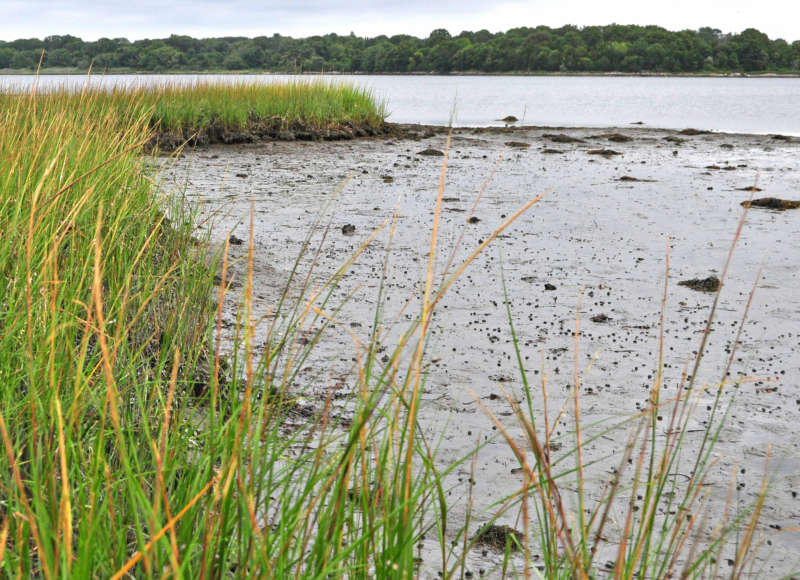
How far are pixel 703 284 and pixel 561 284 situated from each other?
112 cm

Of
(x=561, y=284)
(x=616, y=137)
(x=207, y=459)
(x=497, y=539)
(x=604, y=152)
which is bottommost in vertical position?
(x=497, y=539)

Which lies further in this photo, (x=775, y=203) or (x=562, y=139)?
(x=562, y=139)

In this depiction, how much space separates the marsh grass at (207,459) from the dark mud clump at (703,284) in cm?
266

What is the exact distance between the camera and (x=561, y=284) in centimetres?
647

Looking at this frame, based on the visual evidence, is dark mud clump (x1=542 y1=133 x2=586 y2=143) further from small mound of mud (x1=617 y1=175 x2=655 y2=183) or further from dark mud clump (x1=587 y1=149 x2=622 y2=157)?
small mound of mud (x1=617 y1=175 x2=655 y2=183)

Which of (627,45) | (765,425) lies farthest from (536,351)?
(627,45)

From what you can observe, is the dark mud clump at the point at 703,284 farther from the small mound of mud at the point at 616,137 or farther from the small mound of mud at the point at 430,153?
the small mound of mud at the point at 616,137

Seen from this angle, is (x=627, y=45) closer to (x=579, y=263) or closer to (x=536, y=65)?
(x=536, y=65)

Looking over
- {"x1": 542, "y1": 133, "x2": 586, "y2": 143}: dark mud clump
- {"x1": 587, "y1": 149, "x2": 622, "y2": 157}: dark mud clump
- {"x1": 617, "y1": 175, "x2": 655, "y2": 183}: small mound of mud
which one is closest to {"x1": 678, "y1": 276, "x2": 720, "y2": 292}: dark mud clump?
{"x1": 617, "y1": 175, "x2": 655, "y2": 183}: small mound of mud

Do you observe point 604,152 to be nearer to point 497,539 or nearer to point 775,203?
point 775,203

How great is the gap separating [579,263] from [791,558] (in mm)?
4628

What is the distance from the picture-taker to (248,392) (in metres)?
1.21

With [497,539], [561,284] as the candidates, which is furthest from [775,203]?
[497,539]

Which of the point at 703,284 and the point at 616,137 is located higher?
the point at 616,137
